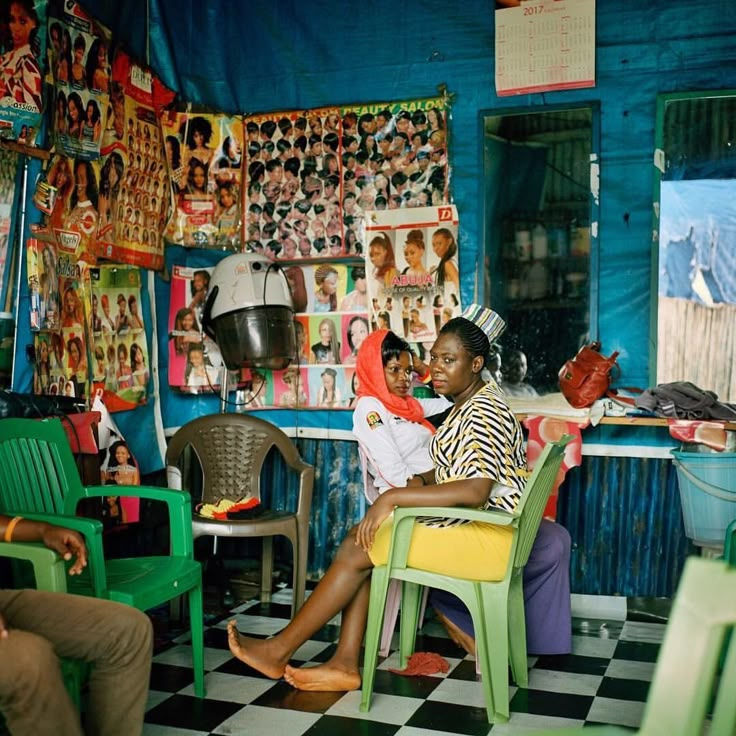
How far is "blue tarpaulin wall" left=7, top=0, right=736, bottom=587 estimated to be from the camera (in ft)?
13.3

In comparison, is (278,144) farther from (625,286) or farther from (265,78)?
(625,286)

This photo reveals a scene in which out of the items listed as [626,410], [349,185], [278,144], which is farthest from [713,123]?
[278,144]

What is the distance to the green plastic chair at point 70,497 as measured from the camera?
288 centimetres

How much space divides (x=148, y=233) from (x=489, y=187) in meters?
1.57

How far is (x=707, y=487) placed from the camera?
3.71m

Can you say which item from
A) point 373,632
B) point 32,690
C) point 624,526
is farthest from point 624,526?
point 32,690

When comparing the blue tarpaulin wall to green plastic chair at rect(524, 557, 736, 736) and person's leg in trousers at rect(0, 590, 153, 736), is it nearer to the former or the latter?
person's leg in trousers at rect(0, 590, 153, 736)

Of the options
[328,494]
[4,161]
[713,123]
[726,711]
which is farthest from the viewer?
[328,494]

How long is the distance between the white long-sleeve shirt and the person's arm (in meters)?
1.51

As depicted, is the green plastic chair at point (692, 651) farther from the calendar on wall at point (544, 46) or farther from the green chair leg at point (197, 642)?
the calendar on wall at point (544, 46)

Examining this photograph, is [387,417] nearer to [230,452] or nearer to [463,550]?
[230,452]

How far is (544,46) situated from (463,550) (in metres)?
2.35

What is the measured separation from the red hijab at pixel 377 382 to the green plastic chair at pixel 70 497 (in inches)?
43.7

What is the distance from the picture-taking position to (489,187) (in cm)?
432
